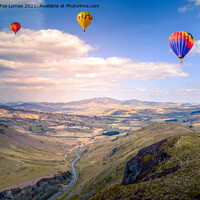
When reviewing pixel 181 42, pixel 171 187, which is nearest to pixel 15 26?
pixel 181 42

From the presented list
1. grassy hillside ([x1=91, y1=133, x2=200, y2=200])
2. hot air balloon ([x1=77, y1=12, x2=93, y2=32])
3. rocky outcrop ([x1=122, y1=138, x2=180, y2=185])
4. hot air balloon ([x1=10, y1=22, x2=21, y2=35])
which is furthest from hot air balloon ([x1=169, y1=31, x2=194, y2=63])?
hot air balloon ([x1=10, y1=22, x2=21, y2=35])

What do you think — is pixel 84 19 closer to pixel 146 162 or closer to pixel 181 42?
pixel 181 42

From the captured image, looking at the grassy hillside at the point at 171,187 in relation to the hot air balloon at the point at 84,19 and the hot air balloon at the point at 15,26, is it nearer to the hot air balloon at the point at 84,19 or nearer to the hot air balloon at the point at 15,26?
the hot air balloon at the point at 84,19

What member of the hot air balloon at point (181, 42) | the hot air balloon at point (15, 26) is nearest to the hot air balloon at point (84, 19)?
the hot air balloon at point (181, 42)

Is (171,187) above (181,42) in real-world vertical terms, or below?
below

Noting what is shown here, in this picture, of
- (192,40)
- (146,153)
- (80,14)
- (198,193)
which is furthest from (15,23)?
(198,193)

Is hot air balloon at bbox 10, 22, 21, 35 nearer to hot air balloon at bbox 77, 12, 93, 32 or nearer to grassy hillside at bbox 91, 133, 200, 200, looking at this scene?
hot air balloon at bbox 77, 12, 93, 32
